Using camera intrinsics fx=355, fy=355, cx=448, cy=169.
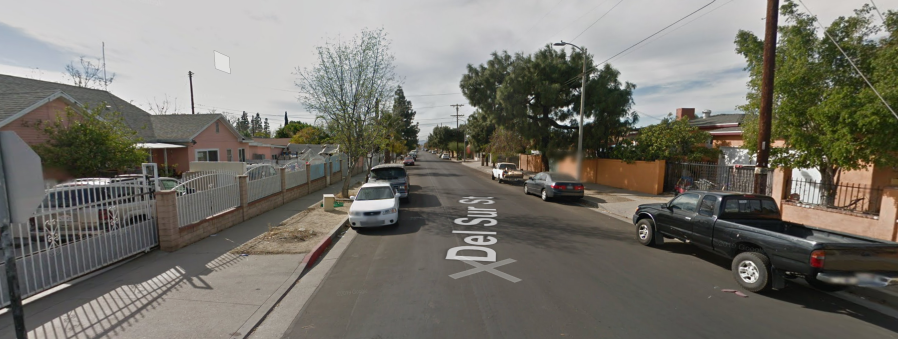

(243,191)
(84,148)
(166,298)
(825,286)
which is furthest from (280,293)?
(84,148)

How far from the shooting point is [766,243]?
545 centimetres

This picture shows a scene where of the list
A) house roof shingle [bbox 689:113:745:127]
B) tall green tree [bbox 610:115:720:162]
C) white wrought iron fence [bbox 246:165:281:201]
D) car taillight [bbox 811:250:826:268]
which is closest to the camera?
car taillight [bbox 811:250:826:268]

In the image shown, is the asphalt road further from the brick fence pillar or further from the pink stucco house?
the pink stucco house

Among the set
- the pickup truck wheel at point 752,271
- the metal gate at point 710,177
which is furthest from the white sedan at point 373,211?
the metal gate at point 710,177

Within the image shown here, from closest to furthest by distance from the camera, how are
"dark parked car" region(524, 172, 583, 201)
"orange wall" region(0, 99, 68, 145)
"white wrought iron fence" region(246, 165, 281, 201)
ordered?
"white wrought iron fence" region(246, 165, 281, 201), "orange wall" region(0, 99, 68, 145), "dark parked car" region(524, 172, 583, 201)

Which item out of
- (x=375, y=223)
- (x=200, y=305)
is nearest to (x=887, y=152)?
(x=375, y=223)

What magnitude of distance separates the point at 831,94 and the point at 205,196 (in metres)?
15.0

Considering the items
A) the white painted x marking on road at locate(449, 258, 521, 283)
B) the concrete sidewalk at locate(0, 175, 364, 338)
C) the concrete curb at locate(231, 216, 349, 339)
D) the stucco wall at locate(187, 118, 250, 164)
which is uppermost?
the stucco wall at locate(187, 118, 250, 164)

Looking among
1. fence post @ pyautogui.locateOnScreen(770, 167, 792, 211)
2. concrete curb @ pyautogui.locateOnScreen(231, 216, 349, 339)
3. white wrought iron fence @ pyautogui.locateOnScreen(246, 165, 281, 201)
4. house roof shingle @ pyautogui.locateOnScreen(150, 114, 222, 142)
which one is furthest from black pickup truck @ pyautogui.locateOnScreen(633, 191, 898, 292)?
house roof shingle @ pyautogui.locateOnScreen(150, 114, 222, 142)

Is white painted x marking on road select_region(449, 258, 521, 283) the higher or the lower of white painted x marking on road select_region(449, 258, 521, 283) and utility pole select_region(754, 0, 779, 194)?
the lower

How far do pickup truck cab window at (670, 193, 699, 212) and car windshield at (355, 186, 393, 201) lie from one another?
7362 millimetres

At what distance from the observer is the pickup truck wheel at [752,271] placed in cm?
541

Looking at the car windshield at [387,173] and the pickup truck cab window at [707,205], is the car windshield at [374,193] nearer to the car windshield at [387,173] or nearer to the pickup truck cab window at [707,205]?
the car windshield at [387,173]

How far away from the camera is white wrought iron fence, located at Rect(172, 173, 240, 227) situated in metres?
7.82
